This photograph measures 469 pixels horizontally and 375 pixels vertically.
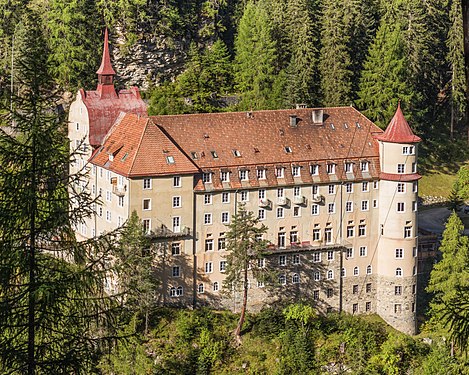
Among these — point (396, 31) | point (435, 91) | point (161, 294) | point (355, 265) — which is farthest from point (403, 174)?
point (435, 91)

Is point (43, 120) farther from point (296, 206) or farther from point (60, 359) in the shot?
point (296, 206)

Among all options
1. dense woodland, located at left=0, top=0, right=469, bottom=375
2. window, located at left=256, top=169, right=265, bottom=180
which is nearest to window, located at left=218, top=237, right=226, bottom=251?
dense woodland, located at left=0, top=0, right=469, bottom=375

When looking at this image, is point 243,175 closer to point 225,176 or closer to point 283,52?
point 225,176

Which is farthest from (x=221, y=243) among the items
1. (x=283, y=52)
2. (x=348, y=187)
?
(x=283, y=52)

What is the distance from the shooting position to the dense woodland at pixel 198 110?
66.7ft

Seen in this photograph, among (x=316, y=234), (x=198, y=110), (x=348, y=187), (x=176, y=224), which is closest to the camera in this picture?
(x=176, y=224)

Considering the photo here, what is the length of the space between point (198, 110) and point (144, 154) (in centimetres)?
2288

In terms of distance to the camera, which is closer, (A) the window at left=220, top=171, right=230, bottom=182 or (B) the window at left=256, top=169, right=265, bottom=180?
(A) the window at left=220, top=171, right=230, bottom=182

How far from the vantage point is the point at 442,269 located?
70938mm

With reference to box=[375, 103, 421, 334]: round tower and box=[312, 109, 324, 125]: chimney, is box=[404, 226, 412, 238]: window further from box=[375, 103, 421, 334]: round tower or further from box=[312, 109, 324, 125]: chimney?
box=[312, 109, 324, 125]: chimney

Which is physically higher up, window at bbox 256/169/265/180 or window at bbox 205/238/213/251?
window at bbox 256/169/265/180

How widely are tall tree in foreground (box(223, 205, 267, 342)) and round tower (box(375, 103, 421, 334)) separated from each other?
10029 millimetres

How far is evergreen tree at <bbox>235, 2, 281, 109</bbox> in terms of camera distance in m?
92.9

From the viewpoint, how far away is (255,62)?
95438 mm
